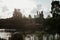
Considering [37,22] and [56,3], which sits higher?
[56,3]

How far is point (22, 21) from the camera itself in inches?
1355

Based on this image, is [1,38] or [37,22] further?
[37,22]

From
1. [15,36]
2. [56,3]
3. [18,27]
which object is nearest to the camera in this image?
[15,36]

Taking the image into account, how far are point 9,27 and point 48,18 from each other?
620 cm

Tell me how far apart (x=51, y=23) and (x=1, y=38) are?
906 cm

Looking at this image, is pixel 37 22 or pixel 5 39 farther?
pixel 37 22

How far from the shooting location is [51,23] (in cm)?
3453

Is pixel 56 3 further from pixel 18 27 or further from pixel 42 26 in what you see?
pixel 18 27

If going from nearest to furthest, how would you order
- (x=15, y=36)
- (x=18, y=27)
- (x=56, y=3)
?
(x=15, y=36)
(x=18, y=27)
(x=56, y=3)

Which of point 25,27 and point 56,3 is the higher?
point 56,3

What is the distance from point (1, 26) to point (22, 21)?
3.30 meters

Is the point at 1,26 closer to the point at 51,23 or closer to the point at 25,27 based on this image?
the point at 25,27

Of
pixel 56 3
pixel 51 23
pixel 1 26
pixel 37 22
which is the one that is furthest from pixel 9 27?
pixel 56 3

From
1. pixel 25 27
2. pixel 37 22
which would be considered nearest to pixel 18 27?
pixel 25 27
